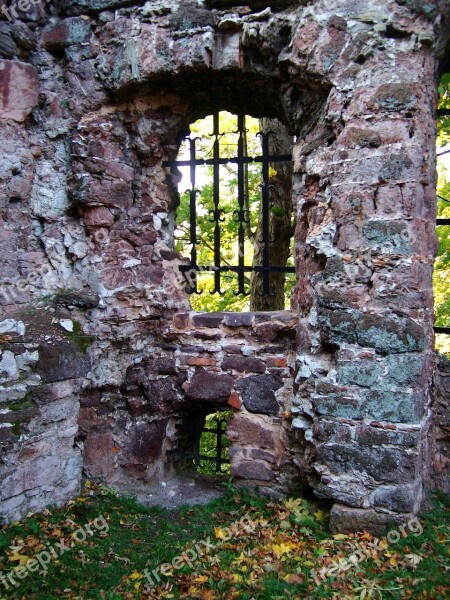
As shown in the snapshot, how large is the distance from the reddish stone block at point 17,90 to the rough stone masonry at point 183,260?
10 millimetres

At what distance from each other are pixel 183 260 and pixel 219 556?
7.53 feet

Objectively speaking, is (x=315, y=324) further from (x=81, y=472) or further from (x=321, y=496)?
(x=81, y=472)

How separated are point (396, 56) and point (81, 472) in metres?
3.61

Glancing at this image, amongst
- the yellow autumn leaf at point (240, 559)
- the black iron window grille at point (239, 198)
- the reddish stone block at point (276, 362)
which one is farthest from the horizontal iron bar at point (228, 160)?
the yellow autumn leaf at point (240, 559)

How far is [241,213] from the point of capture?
170 inches

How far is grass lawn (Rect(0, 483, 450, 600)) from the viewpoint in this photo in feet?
9.66

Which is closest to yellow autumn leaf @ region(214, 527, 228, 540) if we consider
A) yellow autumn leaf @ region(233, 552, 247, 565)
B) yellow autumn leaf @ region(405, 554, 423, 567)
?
yellow autumn leaf @ region(233, 552, 247, 565)

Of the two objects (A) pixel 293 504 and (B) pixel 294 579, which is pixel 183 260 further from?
(B) pixel 294 579

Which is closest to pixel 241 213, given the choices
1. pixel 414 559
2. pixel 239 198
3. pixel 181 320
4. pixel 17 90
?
pixel 239 198

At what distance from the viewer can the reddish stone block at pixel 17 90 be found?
3.86m

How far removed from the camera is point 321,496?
142 inches

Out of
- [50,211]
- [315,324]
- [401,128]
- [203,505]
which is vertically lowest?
[203,505]

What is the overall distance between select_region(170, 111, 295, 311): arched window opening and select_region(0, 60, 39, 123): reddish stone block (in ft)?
3.84

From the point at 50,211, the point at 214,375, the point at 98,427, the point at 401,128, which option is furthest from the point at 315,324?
the point at 50,211
